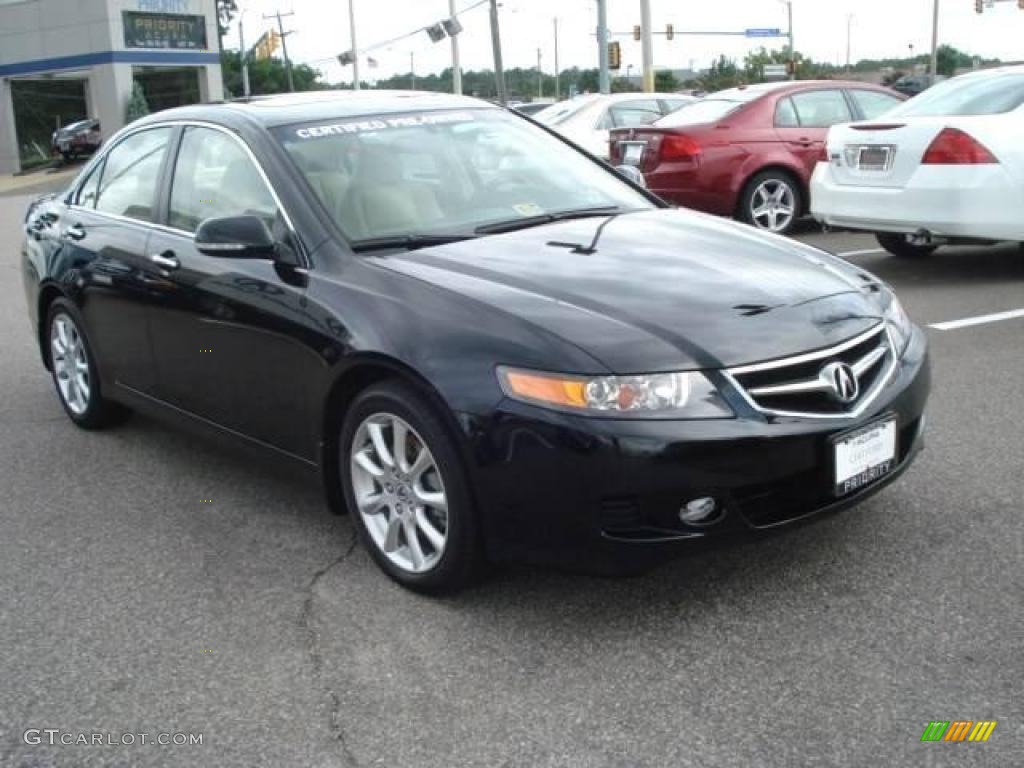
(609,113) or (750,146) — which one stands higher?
(609,113)

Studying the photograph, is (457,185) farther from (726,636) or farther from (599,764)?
(599,764)

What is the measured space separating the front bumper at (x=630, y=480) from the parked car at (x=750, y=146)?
25.6ft

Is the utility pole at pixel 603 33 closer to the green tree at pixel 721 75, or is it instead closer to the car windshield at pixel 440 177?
the car windshield at pixel 440 177

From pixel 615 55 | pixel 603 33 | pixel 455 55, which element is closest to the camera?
pixel 603 33

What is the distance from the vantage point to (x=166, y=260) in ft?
15.1

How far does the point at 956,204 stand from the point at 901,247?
174cm

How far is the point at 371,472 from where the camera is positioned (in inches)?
146

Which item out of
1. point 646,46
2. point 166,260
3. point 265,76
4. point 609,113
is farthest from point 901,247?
point 265,76

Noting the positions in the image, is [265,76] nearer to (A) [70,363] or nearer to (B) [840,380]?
(A) [70,363]

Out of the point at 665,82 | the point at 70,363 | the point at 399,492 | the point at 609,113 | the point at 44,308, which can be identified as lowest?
the point at 399,492

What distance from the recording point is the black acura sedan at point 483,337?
3.17 meters

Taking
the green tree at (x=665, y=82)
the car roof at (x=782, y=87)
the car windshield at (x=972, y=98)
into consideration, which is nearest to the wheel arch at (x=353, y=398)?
the car windshield at (x=972, y=98)

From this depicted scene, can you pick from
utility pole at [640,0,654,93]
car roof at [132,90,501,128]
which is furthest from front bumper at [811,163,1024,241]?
utility pole at [640,0,654,93]

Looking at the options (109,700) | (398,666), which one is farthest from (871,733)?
(109,700)
